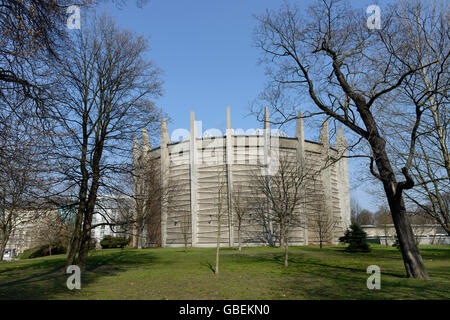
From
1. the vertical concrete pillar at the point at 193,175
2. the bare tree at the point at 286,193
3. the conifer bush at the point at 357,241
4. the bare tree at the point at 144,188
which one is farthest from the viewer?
the vertical concrete pillar at the point at 193,175

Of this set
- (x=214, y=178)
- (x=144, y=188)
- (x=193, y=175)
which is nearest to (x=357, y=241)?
(x=144, y=188)

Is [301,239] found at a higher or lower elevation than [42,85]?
lower

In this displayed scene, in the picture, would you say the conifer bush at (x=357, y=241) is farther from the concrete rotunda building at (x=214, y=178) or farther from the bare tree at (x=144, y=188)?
the bare tree at (x=144, y=188)

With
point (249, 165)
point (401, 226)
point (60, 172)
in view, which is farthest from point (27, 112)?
point (249, 165)

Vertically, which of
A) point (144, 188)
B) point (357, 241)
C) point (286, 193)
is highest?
point (144, 188)

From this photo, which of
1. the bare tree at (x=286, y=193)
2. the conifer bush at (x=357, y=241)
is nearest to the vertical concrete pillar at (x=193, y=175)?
the bare tree at (x=286, y=193)

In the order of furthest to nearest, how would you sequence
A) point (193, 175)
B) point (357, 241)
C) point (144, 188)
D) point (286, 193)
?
point (193, 175) → point (357, 241) → point (286, 193) → point (144, 188)

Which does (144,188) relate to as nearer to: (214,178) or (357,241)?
(357,241)

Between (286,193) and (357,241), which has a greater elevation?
(286,193)

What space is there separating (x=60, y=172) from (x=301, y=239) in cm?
3578

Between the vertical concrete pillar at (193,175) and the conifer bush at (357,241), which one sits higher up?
the vertical concrete pillar at (193,175)

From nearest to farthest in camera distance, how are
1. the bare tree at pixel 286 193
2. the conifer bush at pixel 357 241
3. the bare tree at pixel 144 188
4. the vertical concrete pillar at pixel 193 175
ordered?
the bare tree at pixel 144 188 → the bare tree at pixel 286 193 → the conifer bush at pixel 357 241 → the vertical concrete pillar at pixel 193 175
